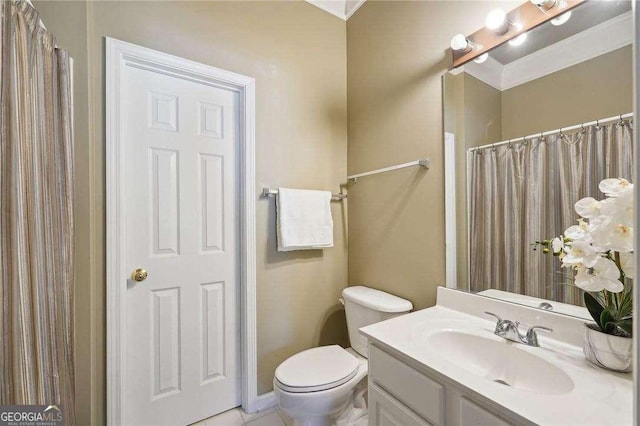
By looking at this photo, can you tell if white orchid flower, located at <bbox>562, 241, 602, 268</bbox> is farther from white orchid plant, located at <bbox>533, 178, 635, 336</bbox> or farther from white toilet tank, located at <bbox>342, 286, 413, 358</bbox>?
white toilet tank, located at <bbox>342, 286, 413, 358</bbox>

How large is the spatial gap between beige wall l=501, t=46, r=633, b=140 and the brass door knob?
5.90 ft

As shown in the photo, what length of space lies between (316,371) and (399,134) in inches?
52.7

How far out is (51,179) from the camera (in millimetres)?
937

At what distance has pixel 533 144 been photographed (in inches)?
41.4

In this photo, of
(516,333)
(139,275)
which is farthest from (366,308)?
(139,275)

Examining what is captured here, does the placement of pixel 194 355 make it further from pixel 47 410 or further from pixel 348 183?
pixel 348 183

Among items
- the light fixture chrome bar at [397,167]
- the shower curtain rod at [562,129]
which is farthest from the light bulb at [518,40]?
the light fixture chrome bar at [397,167]

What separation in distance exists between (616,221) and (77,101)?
6.50 feet

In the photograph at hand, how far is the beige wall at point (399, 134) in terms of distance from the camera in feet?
4.57

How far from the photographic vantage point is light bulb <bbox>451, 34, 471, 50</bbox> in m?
1.22

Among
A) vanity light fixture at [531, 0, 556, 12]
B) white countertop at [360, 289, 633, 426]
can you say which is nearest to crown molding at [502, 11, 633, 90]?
vanity light fixture at [531, 0, 556, 12]

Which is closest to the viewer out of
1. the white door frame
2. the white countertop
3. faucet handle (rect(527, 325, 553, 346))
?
the white countertop

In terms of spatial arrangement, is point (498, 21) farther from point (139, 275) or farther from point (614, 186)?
point (139, 275)

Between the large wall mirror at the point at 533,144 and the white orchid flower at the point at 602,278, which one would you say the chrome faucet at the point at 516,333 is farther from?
the white orchid flower at the point at 602,278
